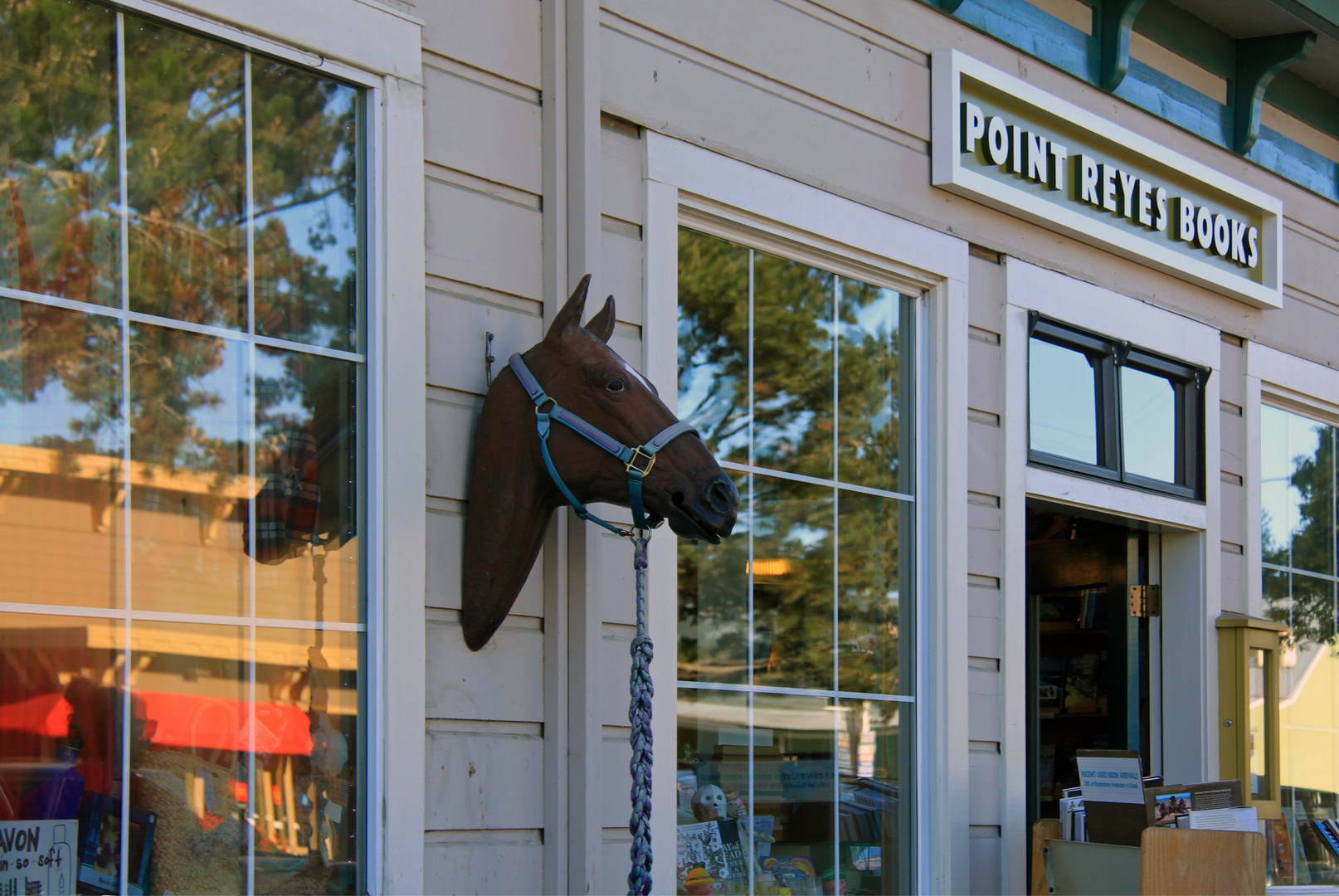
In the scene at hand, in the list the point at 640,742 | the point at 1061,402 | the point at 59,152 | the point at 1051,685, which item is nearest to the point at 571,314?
the point at 640,742

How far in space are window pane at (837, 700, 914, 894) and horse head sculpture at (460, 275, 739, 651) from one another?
1364 millimetres

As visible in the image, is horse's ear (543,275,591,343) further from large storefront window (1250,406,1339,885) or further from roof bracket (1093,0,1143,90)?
large storefront window (1250,406,1339,885)

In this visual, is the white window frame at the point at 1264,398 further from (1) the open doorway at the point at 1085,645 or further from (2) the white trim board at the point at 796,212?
(2) the white trim board at the point at 796,212

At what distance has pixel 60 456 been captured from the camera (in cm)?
255

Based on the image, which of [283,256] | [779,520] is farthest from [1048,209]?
[283,256]

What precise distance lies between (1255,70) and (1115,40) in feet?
3.01

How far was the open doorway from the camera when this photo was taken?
17.6 ft

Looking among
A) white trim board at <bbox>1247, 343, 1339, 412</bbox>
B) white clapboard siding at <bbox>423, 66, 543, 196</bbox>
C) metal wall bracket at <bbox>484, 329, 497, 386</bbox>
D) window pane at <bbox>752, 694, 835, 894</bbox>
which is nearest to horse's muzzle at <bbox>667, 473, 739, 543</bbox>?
metal wall bracket at <bbox>484, 329, 497, 386</bbox>

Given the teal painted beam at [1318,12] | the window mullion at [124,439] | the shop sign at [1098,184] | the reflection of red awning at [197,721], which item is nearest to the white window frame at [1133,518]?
the shop sign at [1098,184]

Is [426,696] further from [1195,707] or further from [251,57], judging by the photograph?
[1195,707]

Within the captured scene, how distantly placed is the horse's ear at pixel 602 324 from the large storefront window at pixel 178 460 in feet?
1.73

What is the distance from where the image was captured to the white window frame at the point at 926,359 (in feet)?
12.3

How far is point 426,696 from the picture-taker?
3.03 m

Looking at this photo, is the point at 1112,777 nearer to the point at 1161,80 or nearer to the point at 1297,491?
the point at 1297,491
